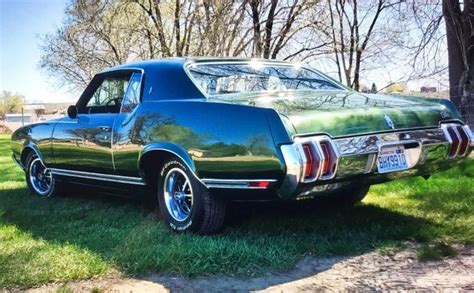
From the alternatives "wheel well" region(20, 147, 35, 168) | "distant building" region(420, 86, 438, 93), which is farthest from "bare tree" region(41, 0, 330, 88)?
"wheel well" region(20, 147, 35, 168)

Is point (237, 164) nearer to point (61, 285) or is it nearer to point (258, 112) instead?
point (258, 112)

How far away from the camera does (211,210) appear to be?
383 centimetres

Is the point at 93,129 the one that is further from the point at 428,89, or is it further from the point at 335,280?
the point at 428,89

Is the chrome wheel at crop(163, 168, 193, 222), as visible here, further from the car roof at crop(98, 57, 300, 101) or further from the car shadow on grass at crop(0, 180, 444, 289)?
the car roof at crop(98, 57, 300, 101)

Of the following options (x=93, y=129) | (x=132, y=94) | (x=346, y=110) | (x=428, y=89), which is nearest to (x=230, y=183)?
(x=346, y=110)

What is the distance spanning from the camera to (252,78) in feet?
14.4

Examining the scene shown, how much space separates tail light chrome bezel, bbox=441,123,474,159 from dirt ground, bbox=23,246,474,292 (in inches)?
38.4

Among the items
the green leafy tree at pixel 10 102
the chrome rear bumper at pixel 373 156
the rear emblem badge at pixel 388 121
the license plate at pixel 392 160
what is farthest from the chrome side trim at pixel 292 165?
the green leafy tree at pixel 10 102

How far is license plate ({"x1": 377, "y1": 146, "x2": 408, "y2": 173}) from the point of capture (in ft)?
11.6

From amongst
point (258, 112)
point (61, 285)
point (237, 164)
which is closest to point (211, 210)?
point (237, 164)

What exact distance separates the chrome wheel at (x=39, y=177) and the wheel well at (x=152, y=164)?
2177 millimetres

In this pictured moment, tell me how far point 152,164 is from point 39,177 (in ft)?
8.29

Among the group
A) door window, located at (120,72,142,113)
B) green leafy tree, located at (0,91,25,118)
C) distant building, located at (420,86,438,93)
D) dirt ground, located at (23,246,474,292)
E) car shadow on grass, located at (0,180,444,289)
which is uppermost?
green leafy tree, located at (0,91,25,118)

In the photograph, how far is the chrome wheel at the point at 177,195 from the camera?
406cm
